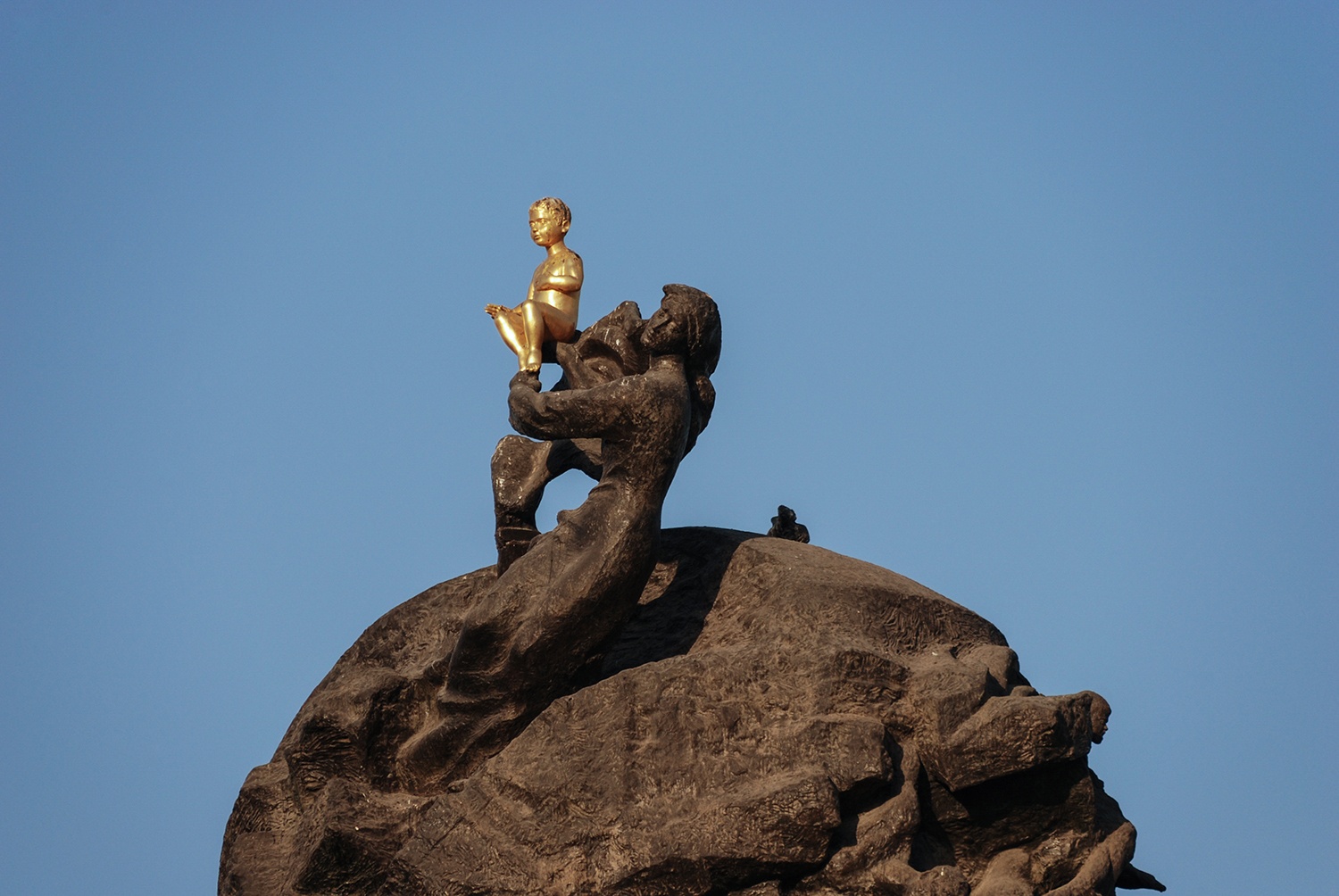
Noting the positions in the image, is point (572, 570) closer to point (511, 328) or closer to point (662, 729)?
point (662, 729)

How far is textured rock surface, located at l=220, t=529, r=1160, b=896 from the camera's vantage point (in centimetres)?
1070

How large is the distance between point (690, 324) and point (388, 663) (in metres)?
2.82

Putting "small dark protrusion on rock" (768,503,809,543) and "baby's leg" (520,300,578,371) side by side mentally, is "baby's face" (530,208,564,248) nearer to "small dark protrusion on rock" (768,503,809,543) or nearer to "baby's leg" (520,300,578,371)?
"baby's leg" (520,300,578,371)

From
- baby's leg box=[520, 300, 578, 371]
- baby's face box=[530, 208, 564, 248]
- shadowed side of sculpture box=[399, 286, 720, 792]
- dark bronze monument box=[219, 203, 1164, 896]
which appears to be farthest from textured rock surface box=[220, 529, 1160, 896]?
baby's face box=[530, 208, 564, 248]

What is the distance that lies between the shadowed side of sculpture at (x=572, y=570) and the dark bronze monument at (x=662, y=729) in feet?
0.04

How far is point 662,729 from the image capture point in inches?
439

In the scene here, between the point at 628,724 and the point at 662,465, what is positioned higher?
the point at 662,465

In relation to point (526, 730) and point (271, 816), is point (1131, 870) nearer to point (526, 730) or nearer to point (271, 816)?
point (526, 730)

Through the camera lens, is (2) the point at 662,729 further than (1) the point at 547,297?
No

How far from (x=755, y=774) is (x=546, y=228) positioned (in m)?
3.52

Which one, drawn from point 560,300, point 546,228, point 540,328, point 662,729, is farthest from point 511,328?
point 662,729

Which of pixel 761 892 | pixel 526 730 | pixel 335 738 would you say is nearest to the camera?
pixel 761 892

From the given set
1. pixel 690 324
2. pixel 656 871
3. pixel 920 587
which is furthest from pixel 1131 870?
pixel 690 324

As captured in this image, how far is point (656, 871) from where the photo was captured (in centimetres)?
1065
